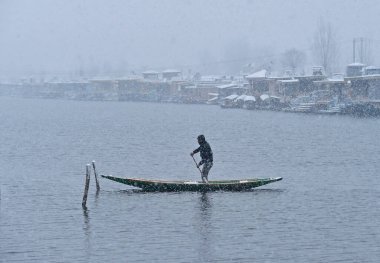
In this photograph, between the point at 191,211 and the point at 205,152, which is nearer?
the point at 191,211

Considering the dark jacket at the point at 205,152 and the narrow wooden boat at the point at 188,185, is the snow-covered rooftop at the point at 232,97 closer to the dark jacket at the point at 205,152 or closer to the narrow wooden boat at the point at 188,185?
the narrow wooden boat at the point at 188,185

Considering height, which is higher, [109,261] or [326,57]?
[326,57]

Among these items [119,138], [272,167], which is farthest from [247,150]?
[119,138]

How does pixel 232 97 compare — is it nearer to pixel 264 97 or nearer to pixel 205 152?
pixel 264 97

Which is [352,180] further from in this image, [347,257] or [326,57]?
[326,57]

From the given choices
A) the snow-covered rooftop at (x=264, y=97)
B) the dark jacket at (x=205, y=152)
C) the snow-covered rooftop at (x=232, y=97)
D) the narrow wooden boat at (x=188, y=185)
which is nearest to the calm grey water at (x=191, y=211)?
the narrow wooden boat at (x=188, y=185)

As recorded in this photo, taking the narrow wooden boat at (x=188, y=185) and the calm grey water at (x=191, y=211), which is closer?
the calm grey water at (x=191, y=211)

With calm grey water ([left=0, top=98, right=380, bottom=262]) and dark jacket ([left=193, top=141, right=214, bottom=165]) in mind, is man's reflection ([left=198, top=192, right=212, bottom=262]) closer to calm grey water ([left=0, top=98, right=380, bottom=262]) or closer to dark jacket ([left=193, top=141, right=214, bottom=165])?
calm grey water ([left=0, top=98, right=380, bottom=262])

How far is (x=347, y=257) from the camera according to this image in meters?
15.5

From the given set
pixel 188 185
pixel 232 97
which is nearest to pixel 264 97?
pixel 232 97

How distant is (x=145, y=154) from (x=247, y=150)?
7.52 m

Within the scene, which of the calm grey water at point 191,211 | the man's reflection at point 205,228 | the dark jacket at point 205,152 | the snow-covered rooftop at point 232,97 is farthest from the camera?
the snow-covered rooftop at point 232,97

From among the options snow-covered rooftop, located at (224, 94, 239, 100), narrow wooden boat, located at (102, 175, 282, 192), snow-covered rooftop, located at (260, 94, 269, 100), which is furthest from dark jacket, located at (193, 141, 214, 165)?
snow-covered rooftop, located at (224, 94, 239, 100)

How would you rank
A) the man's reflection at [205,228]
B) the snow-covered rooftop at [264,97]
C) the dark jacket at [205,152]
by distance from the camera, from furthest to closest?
1. the snow-covered rooftop at [264,97]
2. the dark jacket at [205,152]
3. the man's reflection at [205,228]
